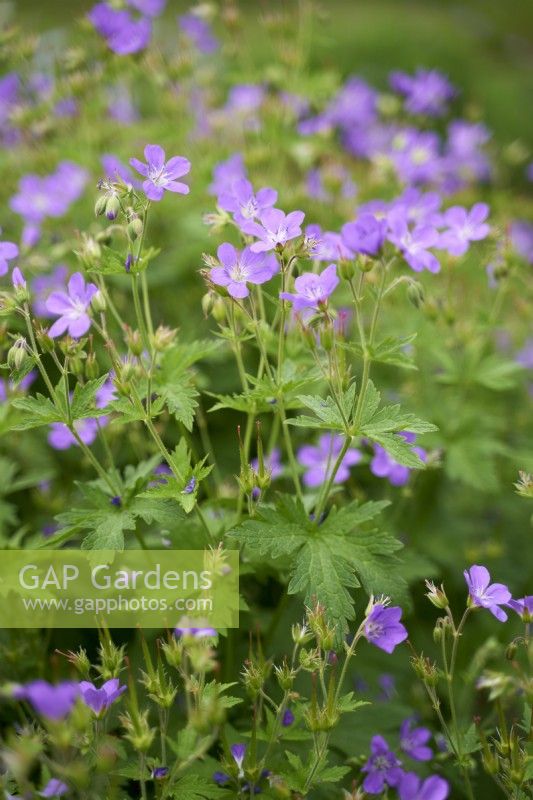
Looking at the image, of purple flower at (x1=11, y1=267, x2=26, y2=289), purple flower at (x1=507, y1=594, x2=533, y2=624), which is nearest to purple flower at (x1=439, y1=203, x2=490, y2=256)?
purple flower at (x1=507, y1=594, x2=533, y2=624)

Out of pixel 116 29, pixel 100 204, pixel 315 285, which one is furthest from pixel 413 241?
pixel 116 29

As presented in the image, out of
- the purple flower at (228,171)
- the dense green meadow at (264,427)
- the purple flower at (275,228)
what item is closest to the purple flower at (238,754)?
the dense green meadow at (264,427)

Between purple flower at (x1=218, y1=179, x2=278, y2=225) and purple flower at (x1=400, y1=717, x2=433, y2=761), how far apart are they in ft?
4.70

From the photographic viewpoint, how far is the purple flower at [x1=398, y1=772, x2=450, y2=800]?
179cm

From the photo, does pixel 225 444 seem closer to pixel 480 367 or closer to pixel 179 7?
pixel 480 367

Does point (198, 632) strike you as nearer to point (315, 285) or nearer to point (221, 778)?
point (221, 778)

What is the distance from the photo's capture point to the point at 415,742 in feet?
6.72

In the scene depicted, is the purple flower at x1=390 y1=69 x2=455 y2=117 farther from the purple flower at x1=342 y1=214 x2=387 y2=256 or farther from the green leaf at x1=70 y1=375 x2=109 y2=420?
the green leaf at x1=70 y1=375 x2=109 y2=420

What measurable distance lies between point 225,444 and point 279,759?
137 centimetres

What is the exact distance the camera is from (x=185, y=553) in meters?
1.96

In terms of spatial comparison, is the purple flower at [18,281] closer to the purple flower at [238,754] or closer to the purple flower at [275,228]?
the purple flower at [275,228]

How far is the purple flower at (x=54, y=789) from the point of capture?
4.99 ft

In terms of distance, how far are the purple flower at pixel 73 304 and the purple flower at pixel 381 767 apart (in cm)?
126

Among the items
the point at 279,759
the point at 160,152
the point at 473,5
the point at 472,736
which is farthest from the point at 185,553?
the point at 473,5
